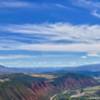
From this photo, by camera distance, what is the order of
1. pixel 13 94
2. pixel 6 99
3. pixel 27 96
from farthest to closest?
pixel 27 96 < pixel 13 94 < pixel 6 99

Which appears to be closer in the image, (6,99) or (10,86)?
(6,99)

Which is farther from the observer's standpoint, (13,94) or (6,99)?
(13,94)

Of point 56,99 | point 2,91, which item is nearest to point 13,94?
point 2,91

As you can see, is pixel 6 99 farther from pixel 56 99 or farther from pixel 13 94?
pixel 56 99

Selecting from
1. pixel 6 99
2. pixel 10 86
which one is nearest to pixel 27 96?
pixel 10 86

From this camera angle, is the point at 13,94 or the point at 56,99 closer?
the point at 13,94

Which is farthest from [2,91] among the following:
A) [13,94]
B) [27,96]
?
[27,96]

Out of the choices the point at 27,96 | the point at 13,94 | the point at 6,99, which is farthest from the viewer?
the point at 27,96

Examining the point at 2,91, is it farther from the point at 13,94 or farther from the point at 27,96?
the point at 27,96
